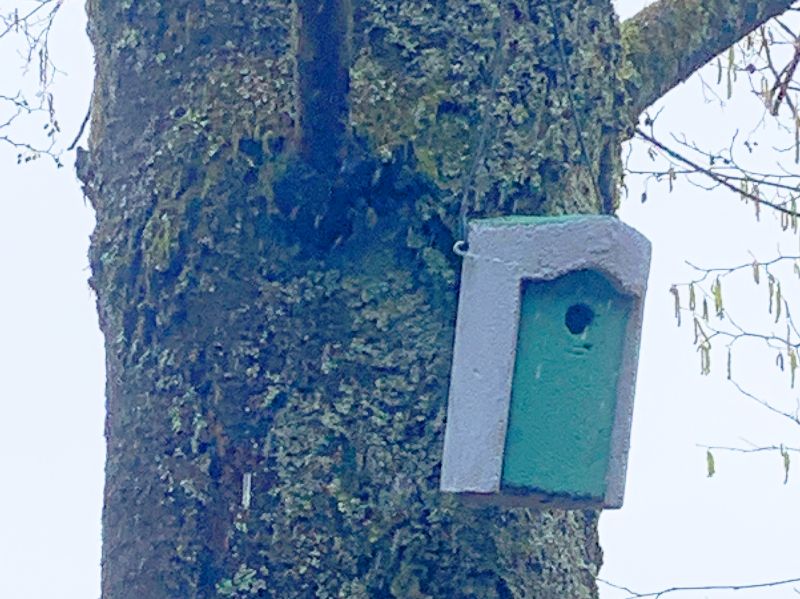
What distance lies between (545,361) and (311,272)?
25cm

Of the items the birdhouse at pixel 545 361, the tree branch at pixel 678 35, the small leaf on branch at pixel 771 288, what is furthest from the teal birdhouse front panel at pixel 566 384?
the small leaf on branch at pixel 771 288

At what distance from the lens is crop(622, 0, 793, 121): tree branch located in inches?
76.0

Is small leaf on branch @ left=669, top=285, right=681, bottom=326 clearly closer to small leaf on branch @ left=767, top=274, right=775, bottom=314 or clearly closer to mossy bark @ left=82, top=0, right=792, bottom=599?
small leaf on branch @ left=767, top=274, right=775, bottom=314

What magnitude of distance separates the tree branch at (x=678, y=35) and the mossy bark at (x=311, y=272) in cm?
25

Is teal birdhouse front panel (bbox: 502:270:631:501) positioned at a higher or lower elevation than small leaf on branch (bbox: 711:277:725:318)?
lower

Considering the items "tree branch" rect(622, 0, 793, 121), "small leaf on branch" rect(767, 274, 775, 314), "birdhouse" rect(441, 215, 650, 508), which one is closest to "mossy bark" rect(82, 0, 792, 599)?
"birdhouse" rect(441, 215, 650, 508)

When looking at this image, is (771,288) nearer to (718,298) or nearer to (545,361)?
(718,298)

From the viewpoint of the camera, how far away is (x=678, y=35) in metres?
1.97

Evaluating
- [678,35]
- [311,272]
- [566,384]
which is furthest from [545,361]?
[678,35]

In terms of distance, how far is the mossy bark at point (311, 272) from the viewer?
150 cm

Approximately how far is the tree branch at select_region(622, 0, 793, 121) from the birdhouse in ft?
1.27

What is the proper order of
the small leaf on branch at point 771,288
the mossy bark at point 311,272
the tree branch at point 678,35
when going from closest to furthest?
the mossy bark at point 311,272, the tree branch at point 678,35, the small leaf on branch at point 771,288

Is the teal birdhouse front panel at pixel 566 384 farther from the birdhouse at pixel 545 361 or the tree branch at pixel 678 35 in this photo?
the tree branch at pixel 678 35

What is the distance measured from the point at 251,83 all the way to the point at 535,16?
0.31 m
